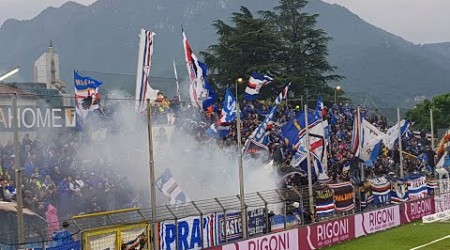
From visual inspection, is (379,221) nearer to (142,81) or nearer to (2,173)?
(142,81)

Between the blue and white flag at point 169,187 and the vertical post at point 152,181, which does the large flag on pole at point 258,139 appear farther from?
the vertical post at point 152,181

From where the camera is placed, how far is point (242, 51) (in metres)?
53.1

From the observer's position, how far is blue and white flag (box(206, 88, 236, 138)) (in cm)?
2714

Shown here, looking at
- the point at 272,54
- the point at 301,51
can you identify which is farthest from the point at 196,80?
the point at 301,51

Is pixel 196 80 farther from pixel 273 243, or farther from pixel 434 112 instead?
pixel 434 112

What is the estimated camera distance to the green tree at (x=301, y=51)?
188 ft

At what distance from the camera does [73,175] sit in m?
21.3

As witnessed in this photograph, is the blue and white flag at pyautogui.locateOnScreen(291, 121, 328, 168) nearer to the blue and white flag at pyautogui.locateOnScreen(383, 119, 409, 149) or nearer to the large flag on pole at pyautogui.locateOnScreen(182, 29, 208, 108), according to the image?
the large flag on pole at pyautogui.locateOnScreen(182, 29, 208, 108)

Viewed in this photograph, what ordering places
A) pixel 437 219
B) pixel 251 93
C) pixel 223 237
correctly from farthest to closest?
1. pixel 251 93
2. pixel 437 219
3. pixel 223 237

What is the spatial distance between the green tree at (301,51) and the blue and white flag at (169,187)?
34304 millimetres

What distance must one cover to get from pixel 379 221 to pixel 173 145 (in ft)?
31.7

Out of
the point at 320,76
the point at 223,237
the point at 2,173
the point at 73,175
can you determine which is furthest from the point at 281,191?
the point at 320,76

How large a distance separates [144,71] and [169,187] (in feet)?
28.4

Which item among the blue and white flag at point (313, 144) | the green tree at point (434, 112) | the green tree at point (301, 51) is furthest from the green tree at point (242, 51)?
the green tree at point (434, 112)
